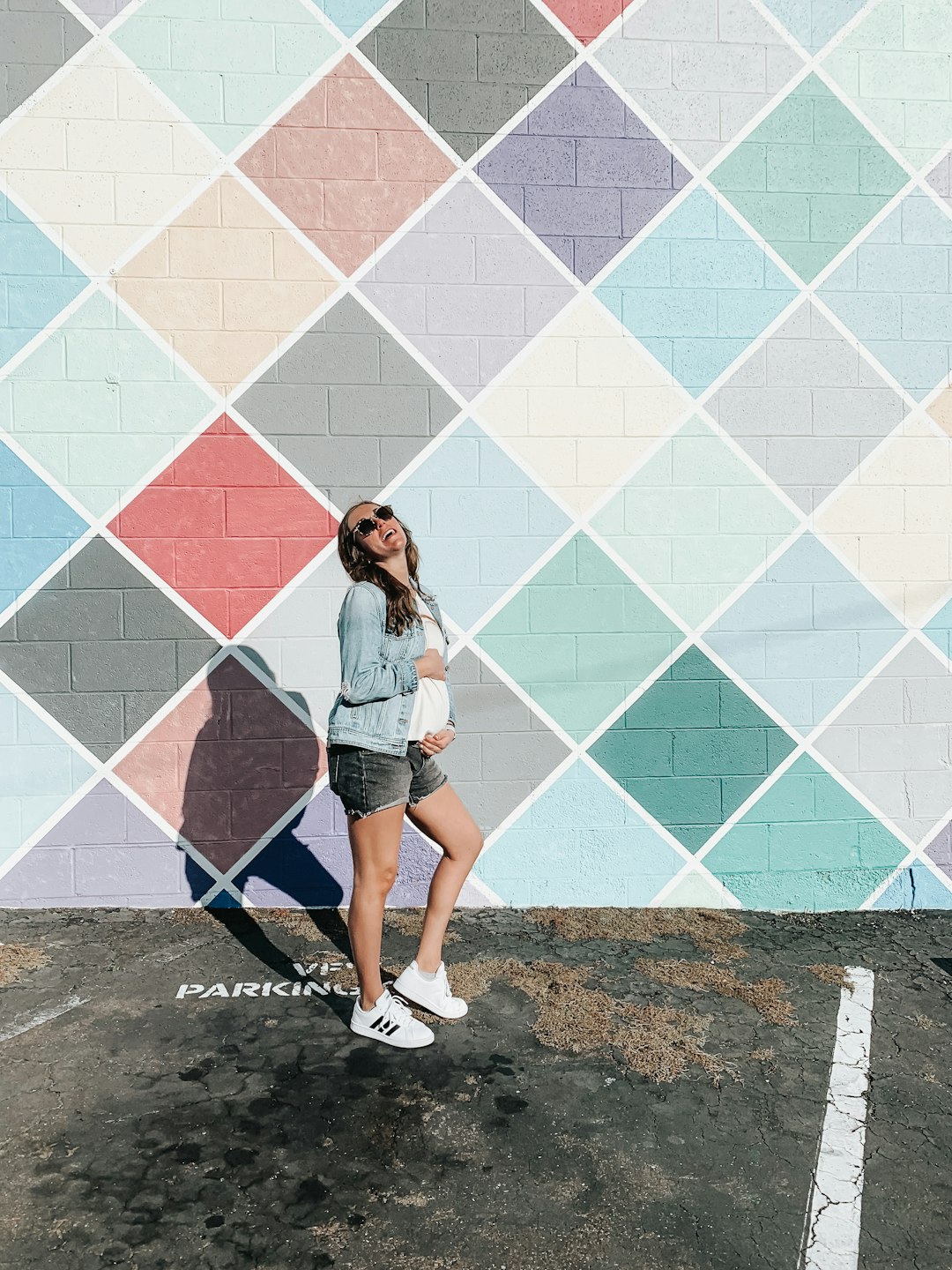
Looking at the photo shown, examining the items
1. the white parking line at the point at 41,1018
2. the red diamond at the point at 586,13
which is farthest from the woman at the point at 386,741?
the red diamond at the point at 586,13

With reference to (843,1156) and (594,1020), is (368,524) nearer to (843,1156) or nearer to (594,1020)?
(594,1020)

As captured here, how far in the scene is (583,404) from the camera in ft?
17.1

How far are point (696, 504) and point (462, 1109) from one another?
3.16 meters

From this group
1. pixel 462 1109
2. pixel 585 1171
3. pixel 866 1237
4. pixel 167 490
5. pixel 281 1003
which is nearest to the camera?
pixel 866 1237

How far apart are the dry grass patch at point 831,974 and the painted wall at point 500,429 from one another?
764 millimetres

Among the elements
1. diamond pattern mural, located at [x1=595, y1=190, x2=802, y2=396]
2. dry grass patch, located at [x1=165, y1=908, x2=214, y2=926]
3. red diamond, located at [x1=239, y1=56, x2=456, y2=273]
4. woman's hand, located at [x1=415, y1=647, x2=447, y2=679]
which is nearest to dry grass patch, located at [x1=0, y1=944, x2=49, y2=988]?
dry grass patch, located at [x1=165, y1=908, x2=214, y2=926]

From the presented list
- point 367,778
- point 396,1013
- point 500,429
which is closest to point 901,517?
point 500,429

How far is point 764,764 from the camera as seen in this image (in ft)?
17.7

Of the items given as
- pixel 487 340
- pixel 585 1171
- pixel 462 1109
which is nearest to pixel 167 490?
pixel 487 340

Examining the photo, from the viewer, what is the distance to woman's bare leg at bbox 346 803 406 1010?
12.2 feet

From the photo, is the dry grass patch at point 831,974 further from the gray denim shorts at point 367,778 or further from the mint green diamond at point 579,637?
the gray denim shorts at point 367,778

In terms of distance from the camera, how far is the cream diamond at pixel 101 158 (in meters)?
4.96

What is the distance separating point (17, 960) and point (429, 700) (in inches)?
91.7

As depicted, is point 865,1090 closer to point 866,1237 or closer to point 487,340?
point 866,1237
